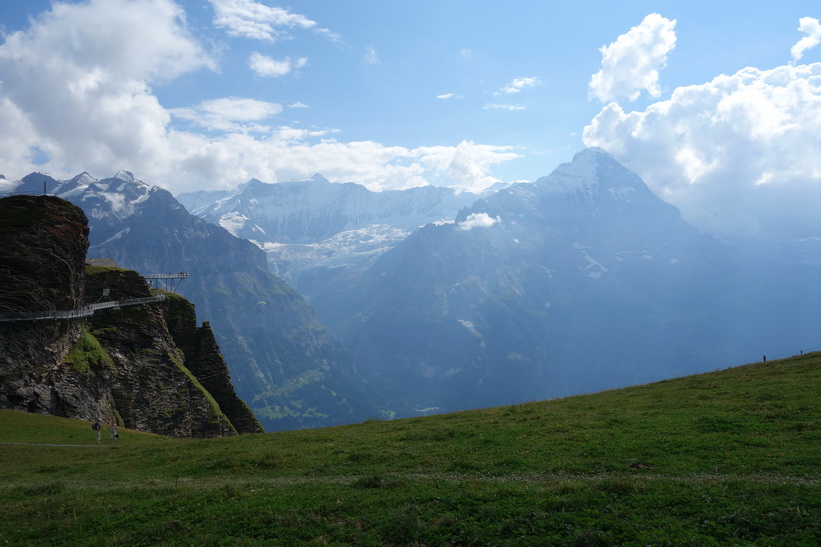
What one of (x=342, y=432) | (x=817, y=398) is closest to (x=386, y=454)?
(x=342, y=432)

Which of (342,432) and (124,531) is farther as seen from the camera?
(342,432)

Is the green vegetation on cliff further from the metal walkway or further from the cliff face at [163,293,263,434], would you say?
the cliff face at [163,293,263,434]

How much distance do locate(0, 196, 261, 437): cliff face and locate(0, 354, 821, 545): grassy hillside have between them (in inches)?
1134

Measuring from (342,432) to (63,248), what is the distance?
5951cm

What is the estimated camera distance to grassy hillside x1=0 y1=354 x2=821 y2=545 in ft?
59.4

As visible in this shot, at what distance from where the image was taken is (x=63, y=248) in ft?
257

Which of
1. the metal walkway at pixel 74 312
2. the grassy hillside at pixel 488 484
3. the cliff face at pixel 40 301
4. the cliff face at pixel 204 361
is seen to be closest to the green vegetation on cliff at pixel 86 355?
the cliff face at pixel 40 301

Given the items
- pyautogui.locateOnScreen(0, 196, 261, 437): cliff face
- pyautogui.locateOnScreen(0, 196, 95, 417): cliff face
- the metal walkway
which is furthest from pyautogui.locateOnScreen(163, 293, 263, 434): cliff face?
pyautogui.locateOnScreen(0, 196, 95, 417): cliff face

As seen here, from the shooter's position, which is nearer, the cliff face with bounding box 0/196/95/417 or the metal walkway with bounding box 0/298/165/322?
the cliff face with bounding box 0/196/95/417

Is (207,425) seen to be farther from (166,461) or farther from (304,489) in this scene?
(304,489)

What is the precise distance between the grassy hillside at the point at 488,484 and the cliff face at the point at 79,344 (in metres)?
28.8

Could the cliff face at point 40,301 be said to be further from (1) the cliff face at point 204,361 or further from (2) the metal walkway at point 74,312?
(1) the cliff face at point 204,361

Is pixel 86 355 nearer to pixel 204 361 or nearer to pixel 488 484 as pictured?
pixel 204 361

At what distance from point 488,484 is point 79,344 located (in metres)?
78.7
